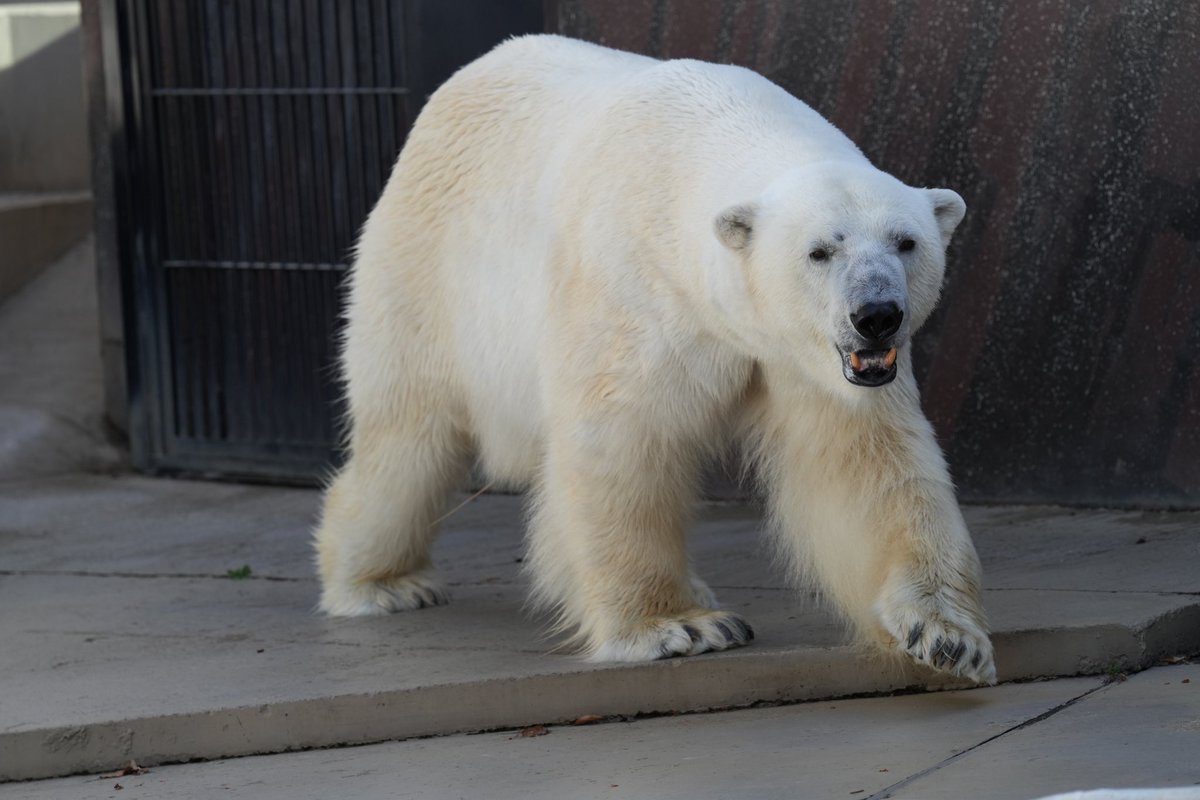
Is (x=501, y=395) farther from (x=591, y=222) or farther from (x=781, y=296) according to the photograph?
(x=781, y=296)

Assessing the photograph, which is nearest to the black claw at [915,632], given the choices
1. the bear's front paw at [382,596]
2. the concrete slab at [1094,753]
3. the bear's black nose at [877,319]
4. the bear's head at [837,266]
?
the concrete slab at [1094,753]

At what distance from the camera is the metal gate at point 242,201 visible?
6.95m

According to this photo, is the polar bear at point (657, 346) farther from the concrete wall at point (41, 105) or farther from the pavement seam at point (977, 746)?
the concrete wall at point (41, 105)

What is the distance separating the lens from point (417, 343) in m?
4.78

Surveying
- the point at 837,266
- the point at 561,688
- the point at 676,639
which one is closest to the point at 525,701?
the point at 561,688

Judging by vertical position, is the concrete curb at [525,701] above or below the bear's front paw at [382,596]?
above

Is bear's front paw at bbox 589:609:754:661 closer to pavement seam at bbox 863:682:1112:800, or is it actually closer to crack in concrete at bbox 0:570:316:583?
pavement seam at bbox 863:682:1112:800

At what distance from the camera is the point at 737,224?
361 centimetres

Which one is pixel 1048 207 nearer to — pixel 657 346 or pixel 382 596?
pixel 657 346

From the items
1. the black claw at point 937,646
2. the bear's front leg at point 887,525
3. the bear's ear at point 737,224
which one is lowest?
the black claw at point 937,646

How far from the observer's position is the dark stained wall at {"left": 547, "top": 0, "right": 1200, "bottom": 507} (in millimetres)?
5418

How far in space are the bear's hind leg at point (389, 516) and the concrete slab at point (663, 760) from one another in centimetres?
104

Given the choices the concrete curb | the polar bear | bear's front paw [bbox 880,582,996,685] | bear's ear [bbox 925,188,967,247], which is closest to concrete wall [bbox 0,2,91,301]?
the polar bear

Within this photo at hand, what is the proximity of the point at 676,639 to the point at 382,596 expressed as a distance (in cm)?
122
